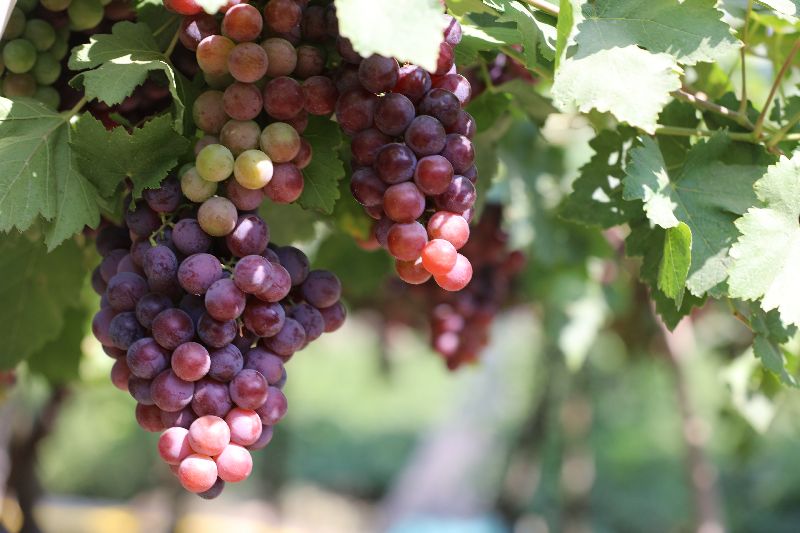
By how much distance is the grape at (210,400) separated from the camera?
645mm

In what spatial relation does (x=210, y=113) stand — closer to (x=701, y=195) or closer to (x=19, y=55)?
(x=19, y=55)

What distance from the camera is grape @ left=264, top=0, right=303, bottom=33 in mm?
668

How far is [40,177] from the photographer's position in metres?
0.69

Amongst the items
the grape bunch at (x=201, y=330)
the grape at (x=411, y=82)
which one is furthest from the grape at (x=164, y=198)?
the grape at (x=411, y=82)

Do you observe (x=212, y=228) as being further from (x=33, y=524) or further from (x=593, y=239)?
(x=33, y=524)

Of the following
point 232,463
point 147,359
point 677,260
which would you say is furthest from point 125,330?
point 677,260

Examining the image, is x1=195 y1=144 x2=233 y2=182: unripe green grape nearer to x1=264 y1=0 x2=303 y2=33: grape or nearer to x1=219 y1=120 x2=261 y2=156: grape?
x1=219 y1=120 x2=261 y2=156: grape

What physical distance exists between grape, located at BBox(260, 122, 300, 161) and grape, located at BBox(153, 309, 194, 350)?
15 cm

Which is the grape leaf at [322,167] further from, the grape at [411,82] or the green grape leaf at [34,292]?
the green grape leaf at [34,292]

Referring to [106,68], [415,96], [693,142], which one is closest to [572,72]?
[415,96]

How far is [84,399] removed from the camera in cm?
659

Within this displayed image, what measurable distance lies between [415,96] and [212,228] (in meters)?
0.20

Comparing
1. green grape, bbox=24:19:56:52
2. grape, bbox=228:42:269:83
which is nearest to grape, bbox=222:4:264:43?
grape, bbox=228:42:269:83

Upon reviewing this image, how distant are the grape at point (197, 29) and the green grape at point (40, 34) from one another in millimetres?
167
